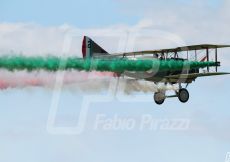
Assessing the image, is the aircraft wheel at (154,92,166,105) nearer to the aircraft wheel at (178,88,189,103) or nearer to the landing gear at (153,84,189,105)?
the landing gear at (153,84,189,105)

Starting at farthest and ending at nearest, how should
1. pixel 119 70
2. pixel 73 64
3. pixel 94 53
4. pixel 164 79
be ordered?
pixel 94 53 < pixel 164 79 < pixel 119 70 < pixel 73 64

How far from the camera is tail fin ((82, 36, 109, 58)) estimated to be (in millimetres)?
50847

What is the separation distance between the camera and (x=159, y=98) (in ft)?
159

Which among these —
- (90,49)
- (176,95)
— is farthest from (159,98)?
(90,49)

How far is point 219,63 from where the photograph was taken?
48.2m

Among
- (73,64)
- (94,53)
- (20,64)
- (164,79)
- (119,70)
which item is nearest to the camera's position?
(20,64)

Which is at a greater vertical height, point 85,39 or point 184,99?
point 85,39

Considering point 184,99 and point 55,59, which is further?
point 184,99

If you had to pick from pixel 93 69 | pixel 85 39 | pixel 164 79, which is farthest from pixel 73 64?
pixel 85 39

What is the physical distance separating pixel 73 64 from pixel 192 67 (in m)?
11.0

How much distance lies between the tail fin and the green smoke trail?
5.82 m

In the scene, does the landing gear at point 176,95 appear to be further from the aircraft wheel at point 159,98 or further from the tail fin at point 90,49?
the tail fin at point 90,49

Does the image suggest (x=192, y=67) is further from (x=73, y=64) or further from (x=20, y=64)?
(x=20, y=64)

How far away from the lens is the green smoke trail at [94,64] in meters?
36.6
